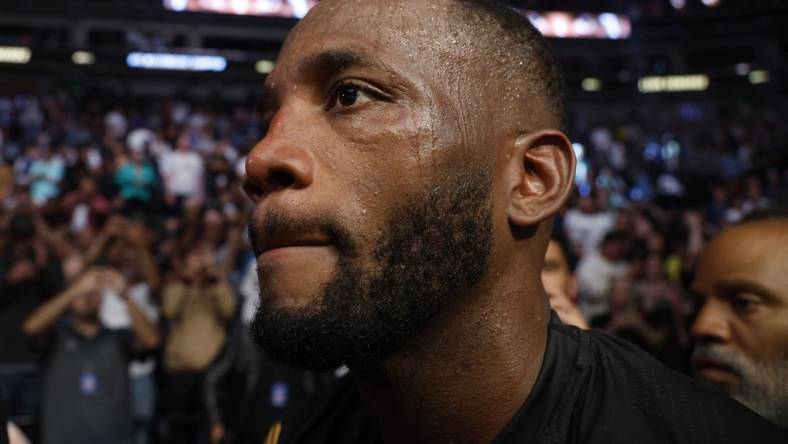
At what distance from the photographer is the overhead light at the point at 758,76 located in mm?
25297

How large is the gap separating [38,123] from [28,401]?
11909mm

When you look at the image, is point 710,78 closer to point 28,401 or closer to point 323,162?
point 28,401

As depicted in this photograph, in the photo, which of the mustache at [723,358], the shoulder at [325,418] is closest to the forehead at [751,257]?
the mustache at [723,358]

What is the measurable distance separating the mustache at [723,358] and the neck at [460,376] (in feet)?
2.48

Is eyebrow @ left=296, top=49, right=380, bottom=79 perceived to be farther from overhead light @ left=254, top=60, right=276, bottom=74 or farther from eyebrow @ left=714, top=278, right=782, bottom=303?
overhead light @ left=254, top=60, right=276, bottom=74

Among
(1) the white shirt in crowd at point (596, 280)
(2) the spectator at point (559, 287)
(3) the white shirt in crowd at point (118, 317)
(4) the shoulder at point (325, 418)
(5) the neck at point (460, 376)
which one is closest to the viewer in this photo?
(5) the neck at point (460, 376)

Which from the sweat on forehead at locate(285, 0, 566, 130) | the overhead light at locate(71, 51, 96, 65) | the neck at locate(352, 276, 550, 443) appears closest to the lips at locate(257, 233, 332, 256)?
the neck at locate(352, 276, 550, 443)

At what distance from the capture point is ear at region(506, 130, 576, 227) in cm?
144

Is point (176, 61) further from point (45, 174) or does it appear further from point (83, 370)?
point (83, 370)

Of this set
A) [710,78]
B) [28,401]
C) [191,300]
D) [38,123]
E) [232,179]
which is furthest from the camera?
[710,78]

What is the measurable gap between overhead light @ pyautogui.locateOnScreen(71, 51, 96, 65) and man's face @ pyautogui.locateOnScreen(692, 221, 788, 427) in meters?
21.4

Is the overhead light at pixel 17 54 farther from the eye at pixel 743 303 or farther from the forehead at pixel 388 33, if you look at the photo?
the eye at pixel 743 303

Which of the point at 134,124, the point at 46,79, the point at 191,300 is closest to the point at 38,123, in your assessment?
the point at 134,124

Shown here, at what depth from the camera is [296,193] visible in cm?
131
